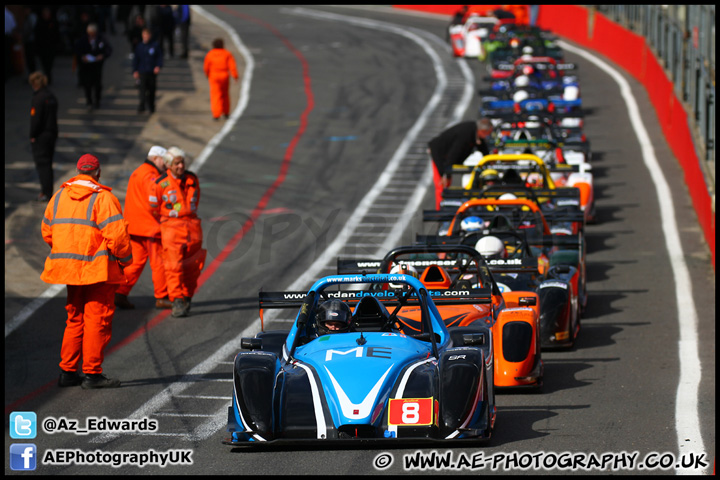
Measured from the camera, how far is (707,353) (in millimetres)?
12500

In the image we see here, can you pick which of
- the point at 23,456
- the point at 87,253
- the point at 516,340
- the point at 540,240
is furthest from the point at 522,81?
the point at 23,456

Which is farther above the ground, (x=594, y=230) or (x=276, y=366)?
(x=276, y=366)

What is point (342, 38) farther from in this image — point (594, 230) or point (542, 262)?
point (542, 262)

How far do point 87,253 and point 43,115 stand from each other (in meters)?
7.96

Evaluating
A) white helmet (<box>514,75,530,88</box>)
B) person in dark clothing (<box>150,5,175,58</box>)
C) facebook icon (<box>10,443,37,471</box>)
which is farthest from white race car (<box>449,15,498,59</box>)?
facebook icon (<box>10,443,37,471</box>)

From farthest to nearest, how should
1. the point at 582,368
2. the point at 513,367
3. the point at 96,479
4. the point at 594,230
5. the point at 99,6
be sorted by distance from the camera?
1. the point at 99,6
2. the point at 594,230
3. the point at 582,368
4. the point at 513,367
5. the point at 96,479

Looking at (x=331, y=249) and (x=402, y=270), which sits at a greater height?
(x=402, y=270)

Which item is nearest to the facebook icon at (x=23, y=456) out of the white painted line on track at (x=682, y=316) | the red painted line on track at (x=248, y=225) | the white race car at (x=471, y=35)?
the red painted line on track at (x=248, y=225)

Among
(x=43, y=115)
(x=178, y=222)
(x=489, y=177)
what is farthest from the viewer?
(x=43, y=115)

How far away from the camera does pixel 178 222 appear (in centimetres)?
1385

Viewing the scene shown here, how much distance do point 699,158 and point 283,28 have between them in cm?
2645

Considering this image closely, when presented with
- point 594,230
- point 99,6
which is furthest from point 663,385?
point 99,6

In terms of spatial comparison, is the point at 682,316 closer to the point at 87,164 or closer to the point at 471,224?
the point at 471,224

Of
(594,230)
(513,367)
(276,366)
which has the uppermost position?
(276,366)
